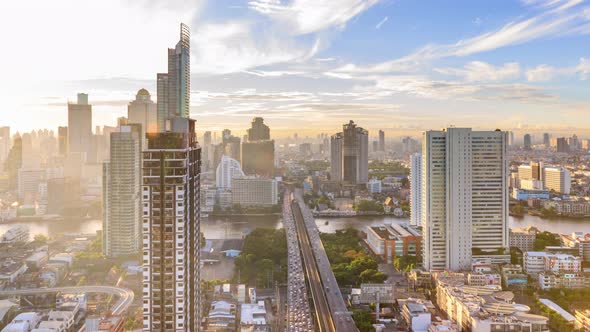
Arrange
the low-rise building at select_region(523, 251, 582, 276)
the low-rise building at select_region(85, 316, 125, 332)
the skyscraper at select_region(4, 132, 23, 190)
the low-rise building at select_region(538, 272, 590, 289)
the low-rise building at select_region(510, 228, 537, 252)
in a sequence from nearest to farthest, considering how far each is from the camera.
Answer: the low-rise building at select_region(85, 316, 125, 332) → the low-rise building at select_region(538, 272, 590, 289) → the low-rise building at select_region(523, 251, 582, 276) → the low-rise building at select_region(510, 228, 537, 252) → the skyscraper at select_region(4, 132, 23, 190)

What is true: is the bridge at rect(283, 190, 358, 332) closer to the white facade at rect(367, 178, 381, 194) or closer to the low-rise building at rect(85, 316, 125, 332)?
the low-rise building at rect(85, 316, 125, 332)

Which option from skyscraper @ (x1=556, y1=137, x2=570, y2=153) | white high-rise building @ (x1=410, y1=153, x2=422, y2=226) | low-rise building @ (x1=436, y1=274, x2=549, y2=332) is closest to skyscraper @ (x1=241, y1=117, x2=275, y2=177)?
white high-rise building @ (x1=410, y1=153, x2=422, y2=226)

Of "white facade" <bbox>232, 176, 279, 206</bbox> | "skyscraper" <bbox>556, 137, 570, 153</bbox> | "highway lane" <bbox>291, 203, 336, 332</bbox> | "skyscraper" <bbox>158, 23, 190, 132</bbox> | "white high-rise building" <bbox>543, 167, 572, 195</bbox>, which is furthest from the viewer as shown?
"skyscraper" <bbox>556, 137, 570, 153</bbox>

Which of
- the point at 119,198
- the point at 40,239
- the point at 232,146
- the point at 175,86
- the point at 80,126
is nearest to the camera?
the point at 175,86

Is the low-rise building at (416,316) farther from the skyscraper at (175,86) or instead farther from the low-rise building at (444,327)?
the skyscraper at (175,86)

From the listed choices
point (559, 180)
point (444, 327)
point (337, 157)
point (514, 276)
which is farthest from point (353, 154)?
point (444, 327)

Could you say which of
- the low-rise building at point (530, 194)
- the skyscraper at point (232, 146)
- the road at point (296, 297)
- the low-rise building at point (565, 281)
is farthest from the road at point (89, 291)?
the skyscraper at point (232, 146)

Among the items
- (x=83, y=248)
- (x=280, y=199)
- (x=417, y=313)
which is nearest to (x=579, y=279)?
(x=417, y=313)

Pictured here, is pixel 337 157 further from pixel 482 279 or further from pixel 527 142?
pixel 482 279
